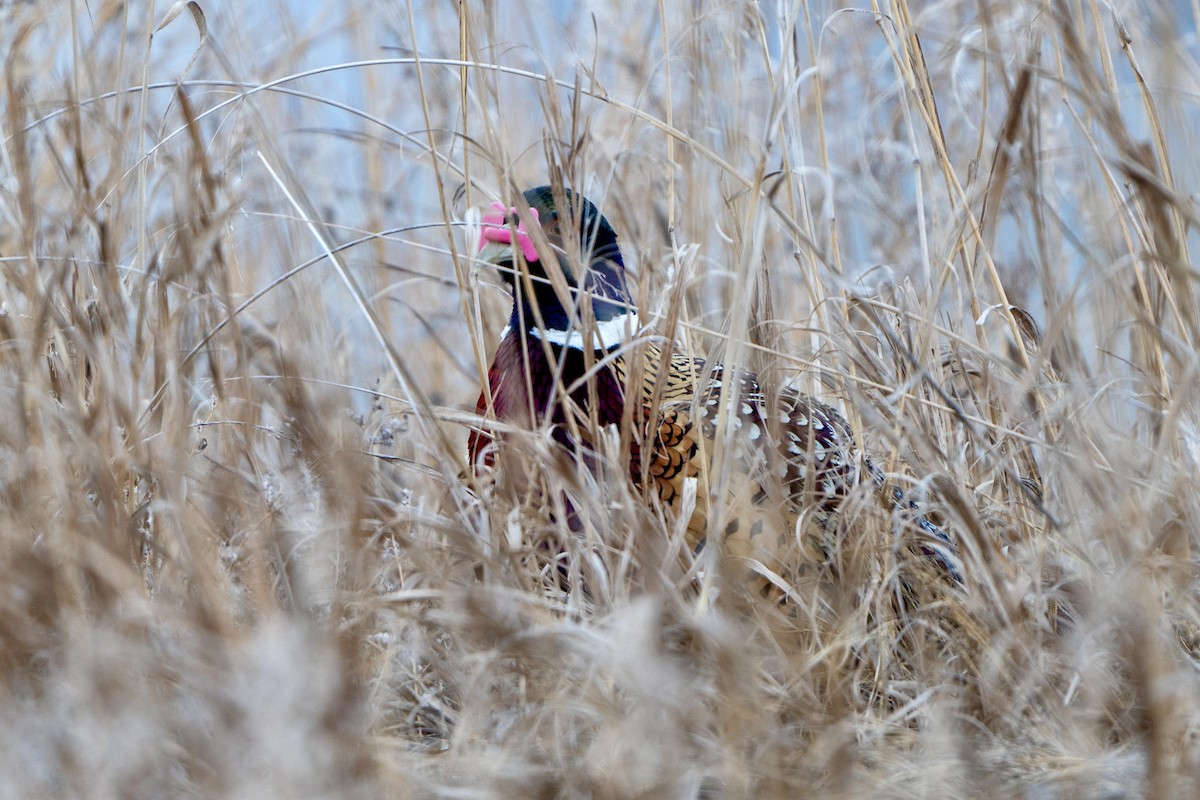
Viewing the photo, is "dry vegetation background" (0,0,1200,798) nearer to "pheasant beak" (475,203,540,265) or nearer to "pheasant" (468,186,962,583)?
"pheasant" (468,186,962,583)

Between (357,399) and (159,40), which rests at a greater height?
(159,40)

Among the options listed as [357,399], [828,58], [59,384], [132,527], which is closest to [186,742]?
[132,527]

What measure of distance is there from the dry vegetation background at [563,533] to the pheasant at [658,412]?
8cm

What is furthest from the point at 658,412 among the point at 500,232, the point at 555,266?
the point at 500,232

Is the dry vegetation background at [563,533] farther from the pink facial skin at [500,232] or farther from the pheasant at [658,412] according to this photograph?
the pink facial skin at [500,232]

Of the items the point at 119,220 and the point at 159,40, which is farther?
the point at 159,40

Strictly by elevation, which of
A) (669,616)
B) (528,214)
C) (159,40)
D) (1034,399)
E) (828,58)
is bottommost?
(669,616)

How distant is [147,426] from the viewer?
1403mm

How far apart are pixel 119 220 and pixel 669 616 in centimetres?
82

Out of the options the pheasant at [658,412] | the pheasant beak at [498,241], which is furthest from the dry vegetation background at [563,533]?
the pheasant beak at [498,241]

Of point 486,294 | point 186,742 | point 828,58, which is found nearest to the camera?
point 186,742

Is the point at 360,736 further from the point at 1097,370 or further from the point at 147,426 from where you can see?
the point at 1097,370

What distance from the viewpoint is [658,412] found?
1437 mm

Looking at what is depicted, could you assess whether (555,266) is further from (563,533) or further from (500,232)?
(500,232)
